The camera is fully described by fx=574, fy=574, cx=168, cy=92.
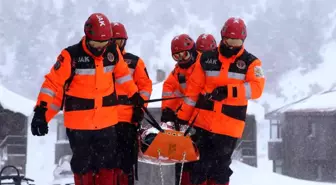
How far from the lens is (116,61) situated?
223 inches

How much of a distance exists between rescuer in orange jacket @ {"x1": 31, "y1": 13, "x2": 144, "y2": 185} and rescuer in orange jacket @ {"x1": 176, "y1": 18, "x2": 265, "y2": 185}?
102 cm

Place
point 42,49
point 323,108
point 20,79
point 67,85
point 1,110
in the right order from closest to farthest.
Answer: point 67,85
point 1,110
point 323,108
point 20,79
point 42,49

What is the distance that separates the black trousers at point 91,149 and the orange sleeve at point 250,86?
126cm

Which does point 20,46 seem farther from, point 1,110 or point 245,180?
point 245,180

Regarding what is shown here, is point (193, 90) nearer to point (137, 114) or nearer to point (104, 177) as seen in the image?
point (137, 114)

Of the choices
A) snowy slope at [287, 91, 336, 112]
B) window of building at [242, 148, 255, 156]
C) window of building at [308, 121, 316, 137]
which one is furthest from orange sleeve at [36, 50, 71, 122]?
window of building at [308, 121, 316, 137]

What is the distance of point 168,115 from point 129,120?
0.55m

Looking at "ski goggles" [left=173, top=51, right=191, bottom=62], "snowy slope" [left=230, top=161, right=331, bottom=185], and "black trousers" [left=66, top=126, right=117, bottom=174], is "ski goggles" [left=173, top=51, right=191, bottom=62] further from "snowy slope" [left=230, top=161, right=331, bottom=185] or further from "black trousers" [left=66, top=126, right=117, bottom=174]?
"snowy slope" [left=230, top=161, right=331, bottom=185]

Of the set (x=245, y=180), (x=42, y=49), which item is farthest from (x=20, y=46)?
(x=245, y=180)

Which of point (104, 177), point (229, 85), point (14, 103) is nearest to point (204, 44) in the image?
point (229, 85)

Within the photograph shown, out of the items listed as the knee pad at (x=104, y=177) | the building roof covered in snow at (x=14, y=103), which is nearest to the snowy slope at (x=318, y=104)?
the building roof covered in snow at (x=14, y=103)

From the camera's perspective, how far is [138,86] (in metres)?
6.60

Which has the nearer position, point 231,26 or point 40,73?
point 231,26

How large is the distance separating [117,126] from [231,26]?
1.69 m
